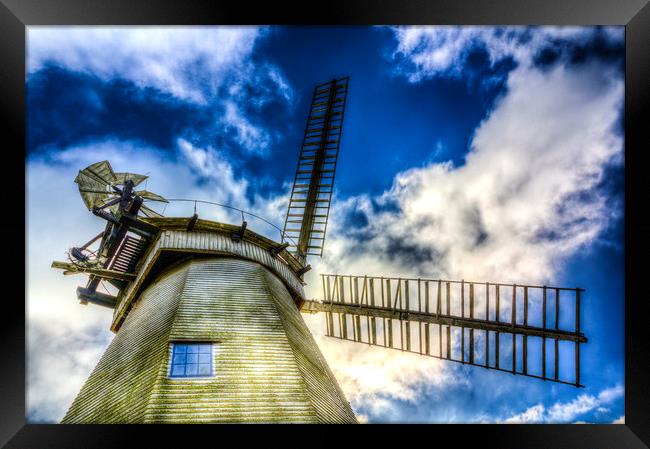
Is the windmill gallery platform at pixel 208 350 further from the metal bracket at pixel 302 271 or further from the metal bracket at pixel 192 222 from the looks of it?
the metal bracket at pixel 302 271

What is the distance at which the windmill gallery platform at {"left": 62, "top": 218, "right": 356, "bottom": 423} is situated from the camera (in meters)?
6.71

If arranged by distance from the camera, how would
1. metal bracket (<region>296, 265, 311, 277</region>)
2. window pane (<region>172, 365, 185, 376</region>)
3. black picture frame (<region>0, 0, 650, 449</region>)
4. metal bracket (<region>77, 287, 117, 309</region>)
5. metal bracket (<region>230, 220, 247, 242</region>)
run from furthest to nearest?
metal bracket (<region>77, 287, 117, 309</region>) → metal bracket (<region>296, 265, 311, 277</region>) → metal bracket (<region>230, 220, 247, 242</region>) → window pane (<region>172, 365, 185, 376</region>) → black picture frame (<region>0, 0, 650, 449</region>)

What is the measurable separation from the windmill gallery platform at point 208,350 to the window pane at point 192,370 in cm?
2

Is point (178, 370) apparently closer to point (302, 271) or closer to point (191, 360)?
point (191, 360)

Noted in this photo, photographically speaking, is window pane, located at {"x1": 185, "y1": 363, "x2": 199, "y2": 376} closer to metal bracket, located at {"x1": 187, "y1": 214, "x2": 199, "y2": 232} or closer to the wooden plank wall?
the wooden plank wall

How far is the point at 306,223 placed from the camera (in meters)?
17.0

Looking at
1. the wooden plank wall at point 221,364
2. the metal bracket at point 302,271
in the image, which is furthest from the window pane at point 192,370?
the metal bracket at point 302,271

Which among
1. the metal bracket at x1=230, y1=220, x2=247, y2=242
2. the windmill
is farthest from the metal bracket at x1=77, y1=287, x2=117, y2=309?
the metal bracket at x1=230, y1=220, x2=247, y2=242

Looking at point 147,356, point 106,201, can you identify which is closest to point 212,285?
point 147,356

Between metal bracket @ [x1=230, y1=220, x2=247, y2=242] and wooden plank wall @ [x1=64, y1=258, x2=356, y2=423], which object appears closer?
wooden plank wall @ [x1=64, y1=258, x2=356, y2=423]
